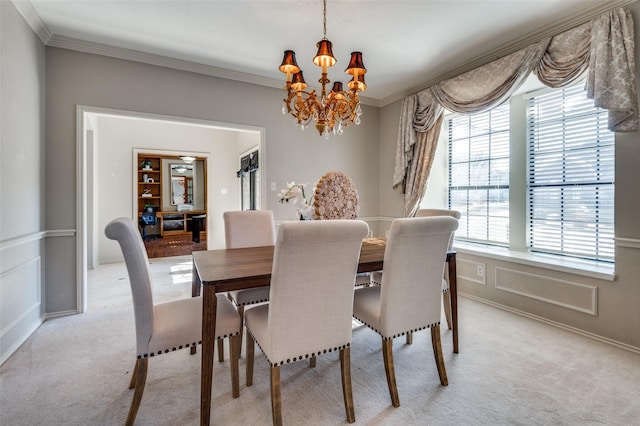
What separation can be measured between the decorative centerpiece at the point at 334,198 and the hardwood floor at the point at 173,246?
462 cm

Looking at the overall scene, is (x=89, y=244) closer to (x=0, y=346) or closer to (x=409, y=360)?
(x=0, y=346)

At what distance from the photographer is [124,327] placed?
8.55 feet

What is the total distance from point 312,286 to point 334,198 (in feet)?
3.41

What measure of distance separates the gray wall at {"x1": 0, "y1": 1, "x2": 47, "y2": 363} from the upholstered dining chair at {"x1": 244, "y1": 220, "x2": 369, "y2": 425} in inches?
79.4

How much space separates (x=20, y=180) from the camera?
90.8 inches

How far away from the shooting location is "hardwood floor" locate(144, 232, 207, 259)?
5.97 metres

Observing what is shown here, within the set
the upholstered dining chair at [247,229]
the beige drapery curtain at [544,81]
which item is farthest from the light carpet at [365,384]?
the beige drapery curtain at [544,81]

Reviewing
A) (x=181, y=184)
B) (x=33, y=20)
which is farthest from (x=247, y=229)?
(x=181, y=184)

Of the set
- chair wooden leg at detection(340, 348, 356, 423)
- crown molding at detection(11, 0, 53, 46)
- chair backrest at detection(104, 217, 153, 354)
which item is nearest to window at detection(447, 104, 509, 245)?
chair wooden leg at detection(340, 348, 356, 423)

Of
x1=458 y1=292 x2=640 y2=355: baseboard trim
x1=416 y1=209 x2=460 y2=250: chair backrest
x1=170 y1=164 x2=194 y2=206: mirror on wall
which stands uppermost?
x1=170 y1=164 x2=194 y2=206: mirror on wall

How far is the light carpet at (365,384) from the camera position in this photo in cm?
153

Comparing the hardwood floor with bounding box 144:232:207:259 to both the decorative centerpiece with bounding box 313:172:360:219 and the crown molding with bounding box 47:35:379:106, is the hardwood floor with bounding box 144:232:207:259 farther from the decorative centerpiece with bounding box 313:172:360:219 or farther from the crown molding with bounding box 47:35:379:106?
the decorative centerpiece with bounding box 313:172:360:219

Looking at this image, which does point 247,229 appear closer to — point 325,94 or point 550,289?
point 325,94

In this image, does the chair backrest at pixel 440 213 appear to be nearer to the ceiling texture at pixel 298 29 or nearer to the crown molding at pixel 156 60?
the ceiling texture at pixel 298 29
